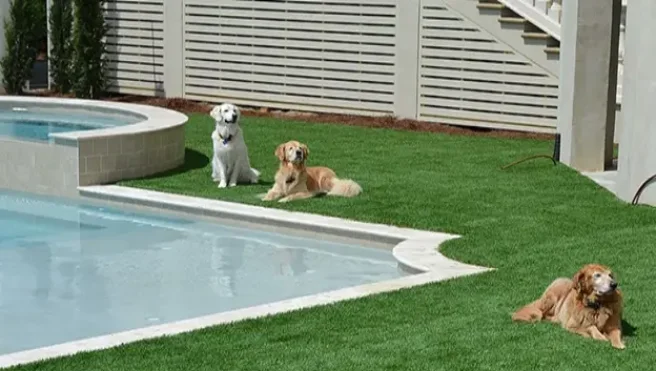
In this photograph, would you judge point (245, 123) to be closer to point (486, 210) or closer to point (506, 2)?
point (506, 2)

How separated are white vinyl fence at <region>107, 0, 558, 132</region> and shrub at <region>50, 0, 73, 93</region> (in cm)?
74

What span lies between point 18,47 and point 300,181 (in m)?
12.9

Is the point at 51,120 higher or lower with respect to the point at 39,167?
higher

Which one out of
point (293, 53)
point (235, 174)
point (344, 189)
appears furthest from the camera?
point (293, 53)

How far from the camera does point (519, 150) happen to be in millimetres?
16906

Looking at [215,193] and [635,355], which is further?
[215,193]

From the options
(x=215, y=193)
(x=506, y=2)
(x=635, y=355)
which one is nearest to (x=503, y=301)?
(x=635, y=355)

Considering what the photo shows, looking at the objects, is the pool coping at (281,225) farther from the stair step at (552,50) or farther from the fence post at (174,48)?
the fence post at (174,48)

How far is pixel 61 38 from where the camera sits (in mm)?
24234

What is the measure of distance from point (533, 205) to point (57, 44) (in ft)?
45.0

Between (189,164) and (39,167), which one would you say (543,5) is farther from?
(39,167)

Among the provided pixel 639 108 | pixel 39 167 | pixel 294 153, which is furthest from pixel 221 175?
pixel 639 108

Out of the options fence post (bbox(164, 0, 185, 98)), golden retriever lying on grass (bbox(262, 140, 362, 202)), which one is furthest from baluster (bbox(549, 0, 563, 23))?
fence post (bbox(164, 0, 185, 98))

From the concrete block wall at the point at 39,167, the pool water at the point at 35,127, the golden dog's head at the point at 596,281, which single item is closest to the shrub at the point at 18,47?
the pool water at the point at 35,127
